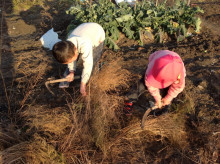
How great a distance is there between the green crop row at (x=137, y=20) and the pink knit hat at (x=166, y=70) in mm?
2226

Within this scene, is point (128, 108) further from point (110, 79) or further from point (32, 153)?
point (32, 153)

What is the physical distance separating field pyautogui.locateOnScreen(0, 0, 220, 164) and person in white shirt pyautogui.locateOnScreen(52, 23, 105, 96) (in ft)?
0.63

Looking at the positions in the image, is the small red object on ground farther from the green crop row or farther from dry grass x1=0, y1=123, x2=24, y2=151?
the green crop row

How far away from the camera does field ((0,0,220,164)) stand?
7.03 ft

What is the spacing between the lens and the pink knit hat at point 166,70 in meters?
2.02

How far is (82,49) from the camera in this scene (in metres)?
2.54

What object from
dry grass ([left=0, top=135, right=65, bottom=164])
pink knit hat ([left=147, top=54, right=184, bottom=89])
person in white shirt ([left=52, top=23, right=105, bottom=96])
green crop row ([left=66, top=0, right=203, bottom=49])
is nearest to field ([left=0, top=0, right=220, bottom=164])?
dry grass ([left=0, top=135, right=65, bottom=164])

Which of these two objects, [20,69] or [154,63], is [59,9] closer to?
[20,69]

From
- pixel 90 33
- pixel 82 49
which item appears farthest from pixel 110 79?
pixel 90 33

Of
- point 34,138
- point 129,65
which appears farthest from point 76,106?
point 129,65

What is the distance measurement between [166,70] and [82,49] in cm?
109

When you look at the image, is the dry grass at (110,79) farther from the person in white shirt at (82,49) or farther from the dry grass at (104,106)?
the person in white shirt at (82,49)

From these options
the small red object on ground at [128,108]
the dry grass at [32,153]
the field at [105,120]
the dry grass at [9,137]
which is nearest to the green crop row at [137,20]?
the field at [105,120]

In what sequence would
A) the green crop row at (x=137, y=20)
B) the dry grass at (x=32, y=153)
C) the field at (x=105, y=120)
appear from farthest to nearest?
the green crop row at (x=137, y=20) → the field at (x=105, y=120) → the dry grass at (x=32, y=153)
